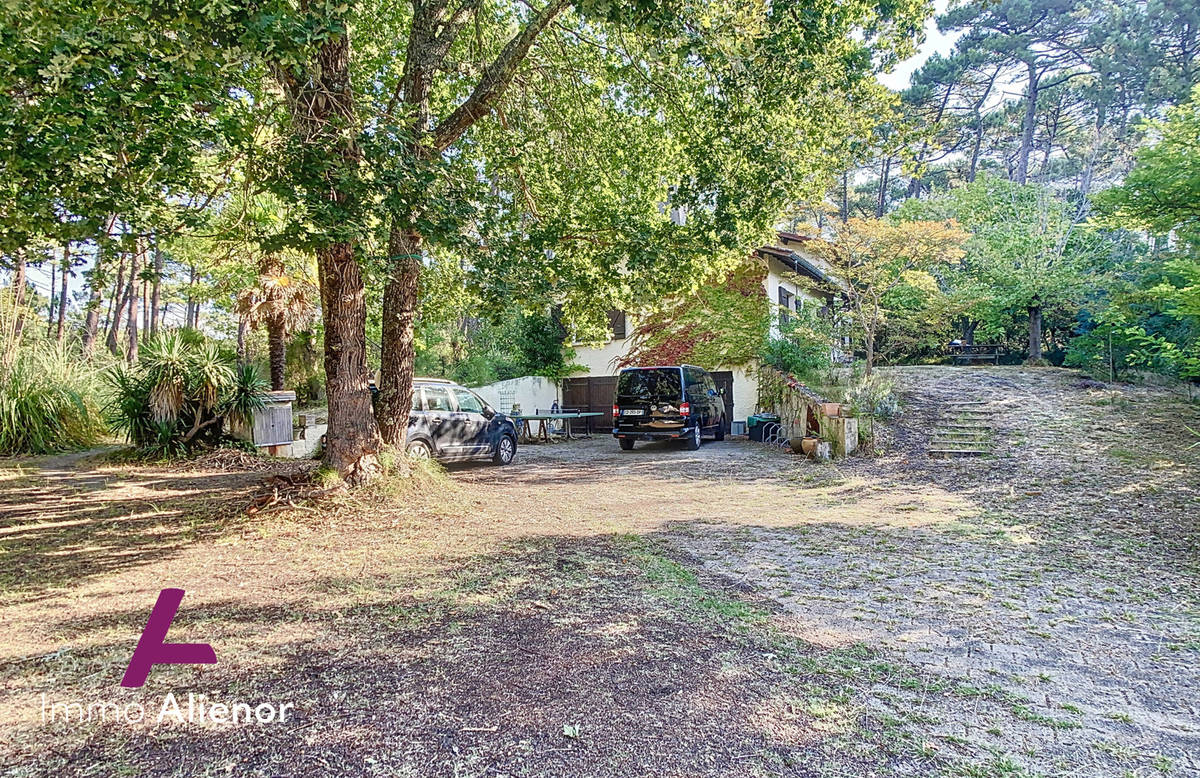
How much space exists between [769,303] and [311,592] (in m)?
15.4

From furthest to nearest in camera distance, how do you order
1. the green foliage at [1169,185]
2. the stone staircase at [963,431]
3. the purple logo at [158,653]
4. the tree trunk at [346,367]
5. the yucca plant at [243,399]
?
the yucca plant at [243,399] → the stone staircase at [963,431] → the green foliage at [1169,185] → the tree trunk at [346,367] → the purple logo at [158,653]

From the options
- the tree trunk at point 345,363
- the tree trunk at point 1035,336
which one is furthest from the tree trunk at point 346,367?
the tree trunk at point 1035,336

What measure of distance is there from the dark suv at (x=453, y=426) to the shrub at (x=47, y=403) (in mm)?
7727

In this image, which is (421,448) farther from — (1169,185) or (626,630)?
(1169,185)

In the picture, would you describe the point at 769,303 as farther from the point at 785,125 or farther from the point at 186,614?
the point at 186,614

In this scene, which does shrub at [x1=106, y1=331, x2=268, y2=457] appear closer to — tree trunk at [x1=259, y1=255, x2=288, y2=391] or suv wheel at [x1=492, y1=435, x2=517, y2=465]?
tree trunk at [x1=259, y1=255, x2=288, y2=391]

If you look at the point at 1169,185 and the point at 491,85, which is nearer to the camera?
the point at 491,85

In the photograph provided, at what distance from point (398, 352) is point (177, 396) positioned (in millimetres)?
6488

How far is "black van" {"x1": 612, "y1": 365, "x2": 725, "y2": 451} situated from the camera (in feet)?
45.8

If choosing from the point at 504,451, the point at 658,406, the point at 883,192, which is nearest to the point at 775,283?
the point at 658,406

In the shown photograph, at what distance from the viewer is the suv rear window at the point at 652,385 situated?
14062 mm

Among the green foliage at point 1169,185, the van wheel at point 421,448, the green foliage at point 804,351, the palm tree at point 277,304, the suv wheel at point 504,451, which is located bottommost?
the suv wheel at point 504,451

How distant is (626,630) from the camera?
144 inches

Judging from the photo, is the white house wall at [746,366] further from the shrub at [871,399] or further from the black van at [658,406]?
the shrub at [871,399]
